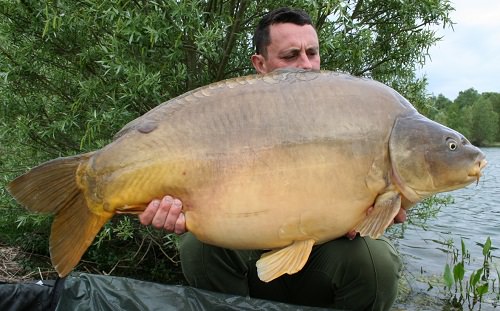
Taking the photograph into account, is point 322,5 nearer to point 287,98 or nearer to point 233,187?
point 287,98

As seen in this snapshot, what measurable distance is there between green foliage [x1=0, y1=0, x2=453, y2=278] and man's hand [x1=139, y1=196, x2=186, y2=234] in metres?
1.03

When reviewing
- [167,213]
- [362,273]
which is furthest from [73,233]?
[362,273]

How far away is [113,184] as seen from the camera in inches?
51.1

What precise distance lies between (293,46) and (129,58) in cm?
79

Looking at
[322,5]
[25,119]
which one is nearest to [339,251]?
[322,5]

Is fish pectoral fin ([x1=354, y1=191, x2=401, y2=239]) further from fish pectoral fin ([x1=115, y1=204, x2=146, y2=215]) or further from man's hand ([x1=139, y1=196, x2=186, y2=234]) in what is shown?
fish pectoral fin ([x1=115, y1=204, x2=146, y2=215])

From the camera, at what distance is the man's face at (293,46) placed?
6.52 ft

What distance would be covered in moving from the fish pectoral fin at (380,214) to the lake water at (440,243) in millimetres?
2138

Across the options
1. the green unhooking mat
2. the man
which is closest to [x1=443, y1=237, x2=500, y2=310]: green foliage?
the man

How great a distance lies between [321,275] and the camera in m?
1.76

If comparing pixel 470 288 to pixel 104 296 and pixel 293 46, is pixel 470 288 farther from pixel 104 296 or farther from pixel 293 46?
pixel 104 296

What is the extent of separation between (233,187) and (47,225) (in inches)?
82.4

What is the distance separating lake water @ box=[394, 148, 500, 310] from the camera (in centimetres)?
344

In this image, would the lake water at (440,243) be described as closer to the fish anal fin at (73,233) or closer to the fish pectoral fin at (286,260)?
the fish pectoral fin at (286,260)
